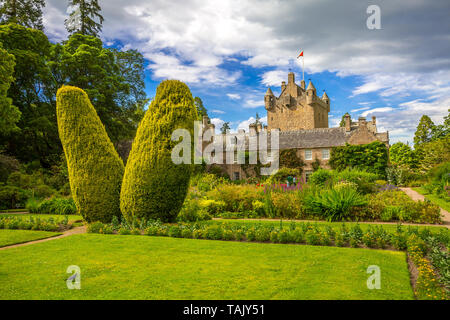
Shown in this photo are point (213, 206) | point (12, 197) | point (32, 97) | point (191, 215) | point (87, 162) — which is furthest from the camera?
point (32, 97)

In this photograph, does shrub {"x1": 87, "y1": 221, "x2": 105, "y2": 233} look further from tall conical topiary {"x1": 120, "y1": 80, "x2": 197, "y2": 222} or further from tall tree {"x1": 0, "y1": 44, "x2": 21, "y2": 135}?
tall tree {"x1": 0, "y1": 44, "x2": 21, "y2": 135}

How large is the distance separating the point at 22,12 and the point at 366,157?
32586mm

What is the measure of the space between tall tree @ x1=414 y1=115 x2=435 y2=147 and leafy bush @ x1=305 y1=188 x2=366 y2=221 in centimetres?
3974

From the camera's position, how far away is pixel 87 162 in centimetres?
990

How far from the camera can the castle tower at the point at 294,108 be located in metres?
43.8

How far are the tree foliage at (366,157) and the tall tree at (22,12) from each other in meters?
30.6

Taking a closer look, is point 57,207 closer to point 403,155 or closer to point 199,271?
point 199,271

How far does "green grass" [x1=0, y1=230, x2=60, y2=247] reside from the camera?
821cm

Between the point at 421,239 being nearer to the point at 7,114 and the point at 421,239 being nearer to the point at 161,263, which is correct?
the point at 161,263

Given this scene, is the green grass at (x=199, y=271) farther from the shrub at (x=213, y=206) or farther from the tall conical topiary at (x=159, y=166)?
the shrub at (x=213, y=206)

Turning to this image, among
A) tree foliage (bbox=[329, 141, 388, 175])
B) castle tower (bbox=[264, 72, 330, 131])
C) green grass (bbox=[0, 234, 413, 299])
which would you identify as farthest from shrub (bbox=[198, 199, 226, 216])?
castle tower (bbox=[264, 72, 330, 131])

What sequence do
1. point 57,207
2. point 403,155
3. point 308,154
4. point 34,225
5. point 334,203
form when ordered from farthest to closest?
point 403,155, point 308,154, point 57,207, point 334,203, point 34,225

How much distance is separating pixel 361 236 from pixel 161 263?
4.55 m

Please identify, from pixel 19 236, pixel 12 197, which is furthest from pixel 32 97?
pixel 19 236
